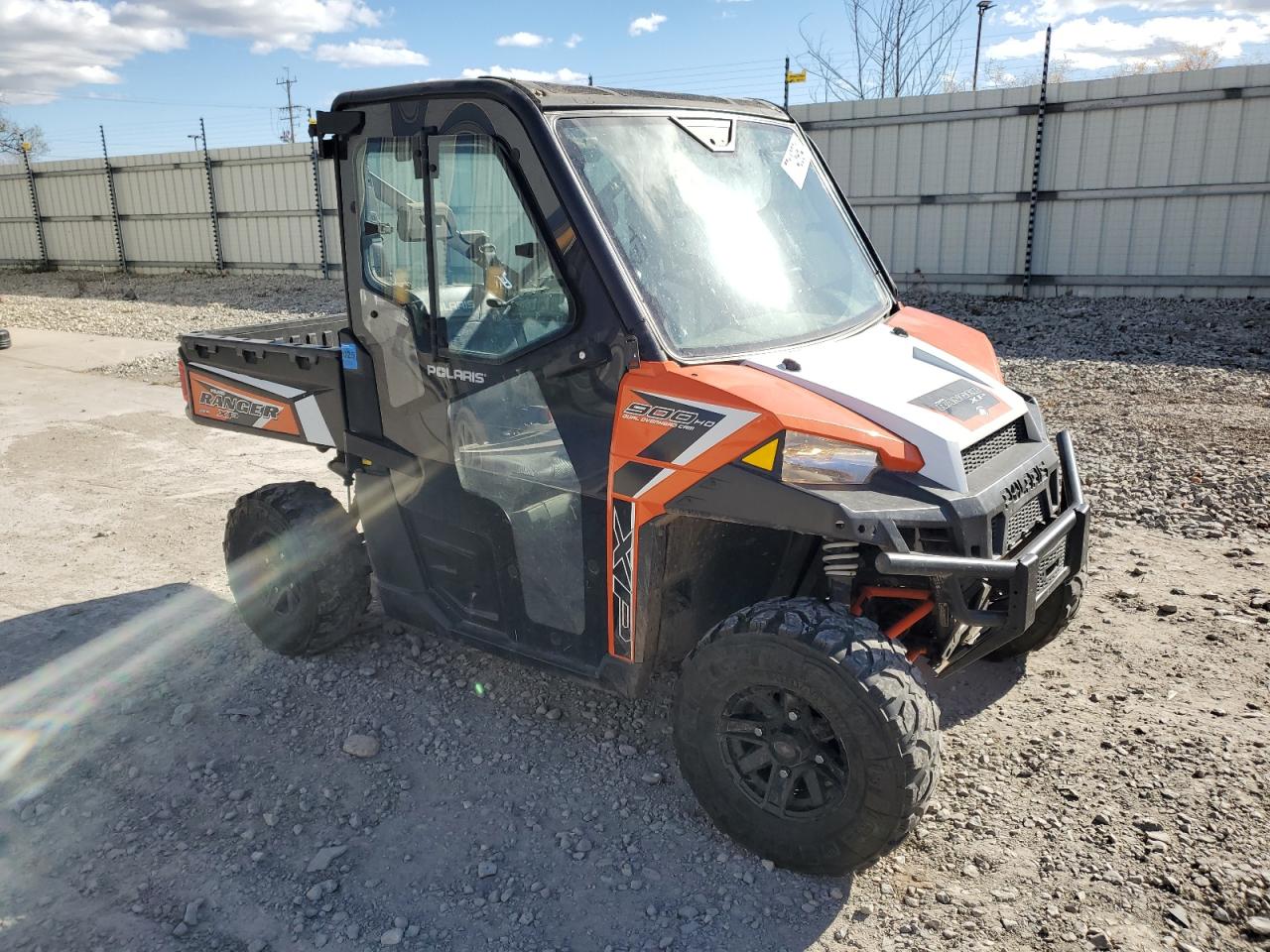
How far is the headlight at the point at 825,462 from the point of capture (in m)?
2.86

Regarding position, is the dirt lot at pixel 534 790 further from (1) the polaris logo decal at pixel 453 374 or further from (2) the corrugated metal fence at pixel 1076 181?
(2) the corrugated metal fence at pixel 1076 181

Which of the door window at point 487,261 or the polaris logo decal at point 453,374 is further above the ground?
the door window at point 487,261

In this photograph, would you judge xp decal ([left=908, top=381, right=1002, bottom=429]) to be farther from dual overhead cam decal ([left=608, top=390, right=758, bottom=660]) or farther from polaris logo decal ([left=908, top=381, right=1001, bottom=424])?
dual overhead cam decal ([left=608, top=390, right=758, bottom=660])

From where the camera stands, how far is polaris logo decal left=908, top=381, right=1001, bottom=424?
122 inches

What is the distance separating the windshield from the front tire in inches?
36.4

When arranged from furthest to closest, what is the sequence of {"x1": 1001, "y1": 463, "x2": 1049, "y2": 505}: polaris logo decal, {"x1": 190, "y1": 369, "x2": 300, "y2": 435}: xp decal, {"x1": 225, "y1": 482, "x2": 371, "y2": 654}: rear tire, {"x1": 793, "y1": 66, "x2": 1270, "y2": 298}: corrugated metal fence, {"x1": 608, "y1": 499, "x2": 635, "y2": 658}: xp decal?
{"x1": 793, "y1": 66, "x2": 1270, "y2": 298}: corrugated metal fence, {"x1": 190, "y1": 369, "x2": 300, "y2": 435}: xp decal, {"x1": 225, "y1": 482, "x2": 371, "y2": 654}: rear tire, {"x1": 608, "y1": 499, "x2": 635, "y2": 658}: xp decal, {"x1": 1001, "y1": 463, "x2": 1049, "y2": 505}: polaris logo decal

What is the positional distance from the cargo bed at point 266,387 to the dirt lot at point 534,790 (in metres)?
0.99

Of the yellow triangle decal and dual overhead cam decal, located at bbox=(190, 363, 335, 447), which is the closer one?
the yellow triangle decal

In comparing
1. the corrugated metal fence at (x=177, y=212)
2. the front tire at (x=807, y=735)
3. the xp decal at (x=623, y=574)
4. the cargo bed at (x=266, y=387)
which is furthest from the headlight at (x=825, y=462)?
the corrugated metal fence at (x=177, y=212)

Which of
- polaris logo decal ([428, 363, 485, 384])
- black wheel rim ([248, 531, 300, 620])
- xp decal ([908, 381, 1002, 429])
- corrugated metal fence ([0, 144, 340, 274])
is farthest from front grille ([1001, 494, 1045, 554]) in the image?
corrugated metal fence ([0, 144, 340, 274])

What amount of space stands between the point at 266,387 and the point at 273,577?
84 cm

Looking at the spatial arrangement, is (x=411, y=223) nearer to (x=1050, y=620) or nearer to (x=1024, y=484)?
(x=1024, y=484)

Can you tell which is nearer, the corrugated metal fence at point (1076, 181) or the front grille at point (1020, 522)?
the front grille at point (1020, 522)

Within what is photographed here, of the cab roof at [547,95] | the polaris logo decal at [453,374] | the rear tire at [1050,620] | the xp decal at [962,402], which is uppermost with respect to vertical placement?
the cab roof at [547,95]
